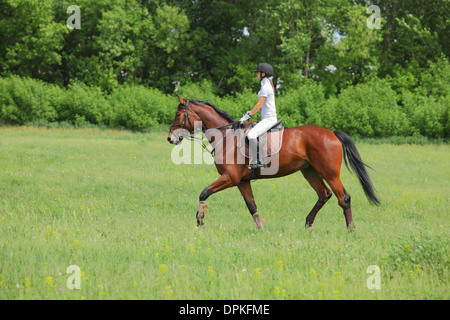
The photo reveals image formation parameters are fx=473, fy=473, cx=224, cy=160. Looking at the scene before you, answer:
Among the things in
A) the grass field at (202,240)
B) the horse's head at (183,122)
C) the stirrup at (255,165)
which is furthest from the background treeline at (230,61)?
the horse's head at (183,122)

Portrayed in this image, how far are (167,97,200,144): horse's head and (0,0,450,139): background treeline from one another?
25.4 m

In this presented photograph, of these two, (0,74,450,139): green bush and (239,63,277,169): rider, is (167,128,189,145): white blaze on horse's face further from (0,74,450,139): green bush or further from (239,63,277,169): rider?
(0,74,450,139): green bush

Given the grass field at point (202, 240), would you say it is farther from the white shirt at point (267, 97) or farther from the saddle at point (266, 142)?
the white shirt at point (267, 97)

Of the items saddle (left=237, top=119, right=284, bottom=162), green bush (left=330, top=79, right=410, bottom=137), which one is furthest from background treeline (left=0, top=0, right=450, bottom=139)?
saddle (left=237, top=119, right=284, bottom=162)

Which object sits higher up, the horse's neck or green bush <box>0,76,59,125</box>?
green bush <box>0,76,59,125</box>

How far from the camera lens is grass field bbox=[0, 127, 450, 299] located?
5676mm

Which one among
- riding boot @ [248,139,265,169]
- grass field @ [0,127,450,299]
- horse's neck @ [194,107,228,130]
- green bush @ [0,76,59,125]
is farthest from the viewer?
green bush @ [0,76,59,125]

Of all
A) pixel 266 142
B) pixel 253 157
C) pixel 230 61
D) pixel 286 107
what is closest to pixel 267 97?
pixel 266 142

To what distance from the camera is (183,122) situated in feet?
31.2

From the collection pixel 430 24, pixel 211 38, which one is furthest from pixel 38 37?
pixel 430 24

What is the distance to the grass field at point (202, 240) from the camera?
5.68 metres

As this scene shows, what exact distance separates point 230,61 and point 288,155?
128 feet

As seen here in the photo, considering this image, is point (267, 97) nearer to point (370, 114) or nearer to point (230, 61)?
point (370, 114)

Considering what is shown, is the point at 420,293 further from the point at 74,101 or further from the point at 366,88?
the point at 74,101
